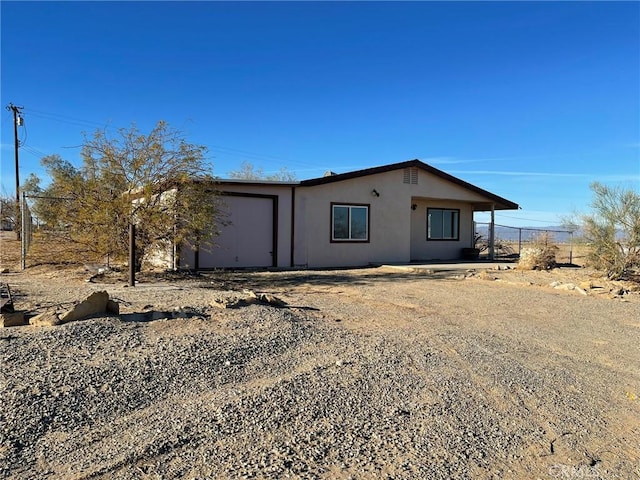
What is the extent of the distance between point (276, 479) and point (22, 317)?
4.13 meters

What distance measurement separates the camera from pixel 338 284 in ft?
37.8

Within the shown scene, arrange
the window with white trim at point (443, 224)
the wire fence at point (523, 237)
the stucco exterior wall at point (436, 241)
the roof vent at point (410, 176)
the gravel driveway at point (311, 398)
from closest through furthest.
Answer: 1. the gravel driveway at point (311, 398)
2. the roof vent at point (410, 176)
3. the wire fence at point (523, 237)
4. the stucco exterior wall at point (436, 241)
5. the window with white trim at point (443, 224)

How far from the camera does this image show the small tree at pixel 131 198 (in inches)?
428

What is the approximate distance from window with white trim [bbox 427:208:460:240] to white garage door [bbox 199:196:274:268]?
8034mm

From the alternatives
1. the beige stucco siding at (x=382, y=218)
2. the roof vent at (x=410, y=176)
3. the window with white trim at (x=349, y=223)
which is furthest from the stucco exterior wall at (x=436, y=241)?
the window with white trim at (x=349, y=223)

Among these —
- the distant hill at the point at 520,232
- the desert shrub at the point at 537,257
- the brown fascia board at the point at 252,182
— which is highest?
the brown fascia board at the point at 252,182

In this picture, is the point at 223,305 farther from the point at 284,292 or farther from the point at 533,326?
the point at 533,326

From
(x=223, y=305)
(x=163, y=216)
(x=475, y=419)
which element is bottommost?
(x=475, y=419)

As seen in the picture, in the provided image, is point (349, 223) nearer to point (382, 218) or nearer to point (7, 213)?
point (382, 218)

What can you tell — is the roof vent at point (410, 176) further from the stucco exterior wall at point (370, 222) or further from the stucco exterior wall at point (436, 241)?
the stucco exterior wall at point (436, 241)

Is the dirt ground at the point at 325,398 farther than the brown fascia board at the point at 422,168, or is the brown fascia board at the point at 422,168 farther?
the brown fascia board at the point at 422,168

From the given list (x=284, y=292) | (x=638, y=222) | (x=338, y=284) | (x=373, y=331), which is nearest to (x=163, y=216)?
(x=284, y=292)

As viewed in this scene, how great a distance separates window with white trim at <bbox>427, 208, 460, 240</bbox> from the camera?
66.2 feet

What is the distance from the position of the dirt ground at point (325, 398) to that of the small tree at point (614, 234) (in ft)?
23.5
